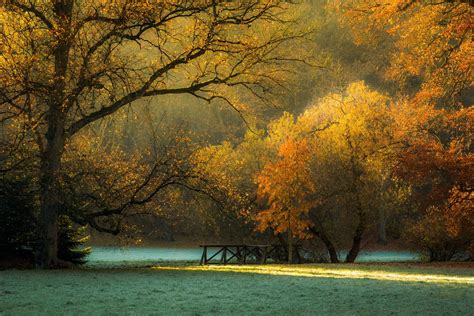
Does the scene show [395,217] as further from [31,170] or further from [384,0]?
[31,170]

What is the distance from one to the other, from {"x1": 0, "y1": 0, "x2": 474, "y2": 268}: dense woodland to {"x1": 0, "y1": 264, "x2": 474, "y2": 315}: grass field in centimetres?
315

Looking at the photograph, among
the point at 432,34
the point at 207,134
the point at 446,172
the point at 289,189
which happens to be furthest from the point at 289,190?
the point at 432,34

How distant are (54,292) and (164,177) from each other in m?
6.99

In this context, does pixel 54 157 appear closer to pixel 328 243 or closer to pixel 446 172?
pixel 446 172

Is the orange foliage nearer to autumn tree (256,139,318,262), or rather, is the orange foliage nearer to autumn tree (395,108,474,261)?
autumn tree (256,139,318,262)

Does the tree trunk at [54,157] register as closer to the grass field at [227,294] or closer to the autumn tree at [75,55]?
the autumn tree at [75,55]

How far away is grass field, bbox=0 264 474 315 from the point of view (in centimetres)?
948

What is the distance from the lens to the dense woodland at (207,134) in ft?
55.8

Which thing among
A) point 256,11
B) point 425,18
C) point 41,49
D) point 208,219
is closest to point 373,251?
point 208,219

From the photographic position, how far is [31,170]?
17422 mm

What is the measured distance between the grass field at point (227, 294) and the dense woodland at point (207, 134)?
3.15 m

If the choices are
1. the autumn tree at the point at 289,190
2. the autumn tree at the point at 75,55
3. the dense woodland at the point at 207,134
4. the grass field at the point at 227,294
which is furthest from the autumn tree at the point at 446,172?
the grass field at the point at 227,294

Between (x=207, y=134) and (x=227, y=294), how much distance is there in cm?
1476

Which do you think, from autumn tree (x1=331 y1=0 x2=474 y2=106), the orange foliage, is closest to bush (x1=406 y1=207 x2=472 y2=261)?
the orange foliage
